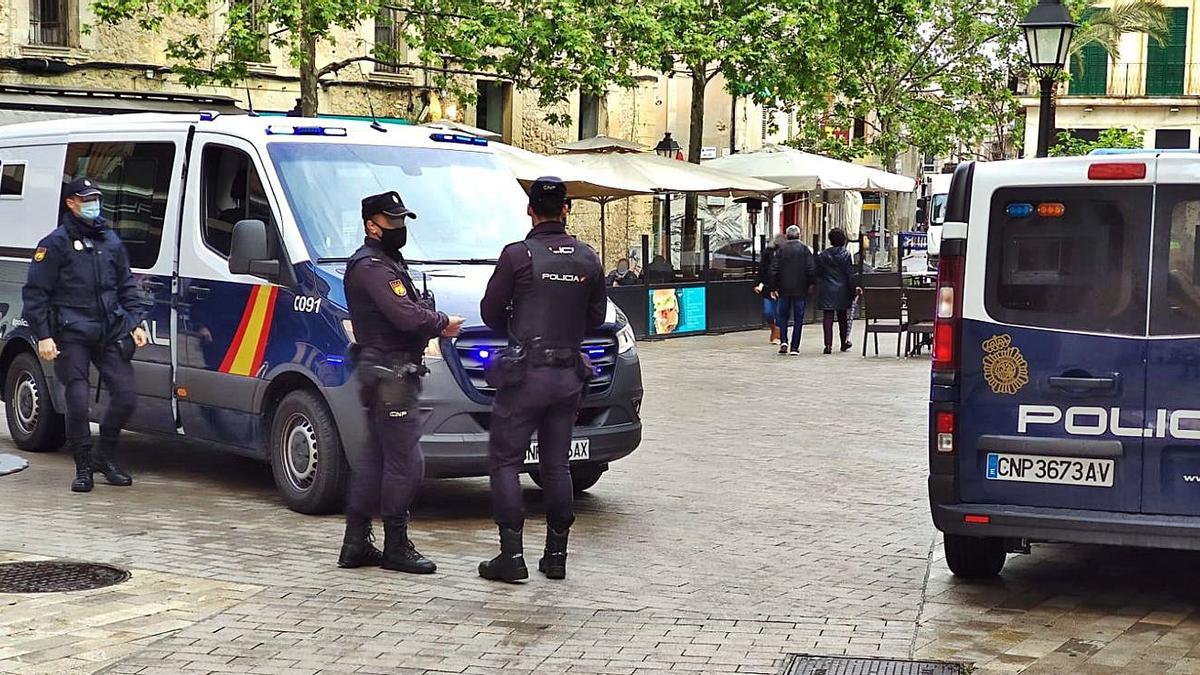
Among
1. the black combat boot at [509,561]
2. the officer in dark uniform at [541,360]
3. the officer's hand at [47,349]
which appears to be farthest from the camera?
the officer's hand at [47,349]

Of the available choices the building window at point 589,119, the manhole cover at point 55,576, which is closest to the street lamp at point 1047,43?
the manhole cover at point 55,576

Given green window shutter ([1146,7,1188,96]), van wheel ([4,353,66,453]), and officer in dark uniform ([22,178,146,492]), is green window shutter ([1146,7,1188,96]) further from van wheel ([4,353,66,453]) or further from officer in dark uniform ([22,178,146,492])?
officer in dark uniform ([22,178,146,492])

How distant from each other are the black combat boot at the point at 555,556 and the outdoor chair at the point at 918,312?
1519 centimetres

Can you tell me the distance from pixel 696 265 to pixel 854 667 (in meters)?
20.9

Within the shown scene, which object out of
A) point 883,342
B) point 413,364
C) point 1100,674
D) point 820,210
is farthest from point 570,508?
point 820,210

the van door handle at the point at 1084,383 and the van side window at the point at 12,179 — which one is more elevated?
the van side window at the point at 12,179

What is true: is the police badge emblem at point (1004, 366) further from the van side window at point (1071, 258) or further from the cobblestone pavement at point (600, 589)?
the cobblestone pavement at point (600, 589)

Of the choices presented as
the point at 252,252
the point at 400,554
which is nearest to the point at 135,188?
the point at 252,252

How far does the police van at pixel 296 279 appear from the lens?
947 centimetres

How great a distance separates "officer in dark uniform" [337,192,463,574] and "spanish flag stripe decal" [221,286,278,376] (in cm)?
187

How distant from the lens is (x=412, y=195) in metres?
10.4

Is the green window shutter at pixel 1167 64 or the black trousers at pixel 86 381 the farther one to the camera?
the green window shutter at pixel 1167 64

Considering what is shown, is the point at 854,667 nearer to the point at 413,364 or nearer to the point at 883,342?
the point at 413,364

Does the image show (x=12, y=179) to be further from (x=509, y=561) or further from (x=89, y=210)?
(x=509, y=561)
